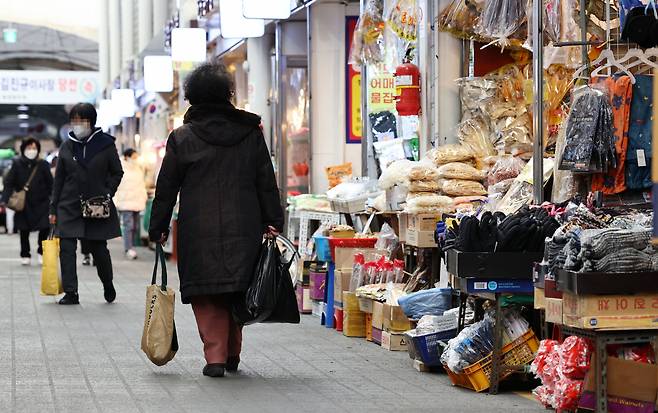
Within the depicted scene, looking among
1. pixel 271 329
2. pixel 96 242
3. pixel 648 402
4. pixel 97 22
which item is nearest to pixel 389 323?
pixel 271 329

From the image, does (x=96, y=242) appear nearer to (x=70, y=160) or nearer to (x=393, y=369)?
(x=70, y=160)

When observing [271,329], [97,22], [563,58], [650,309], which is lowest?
[271,329]

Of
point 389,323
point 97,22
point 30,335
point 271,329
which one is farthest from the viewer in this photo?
point 97,22

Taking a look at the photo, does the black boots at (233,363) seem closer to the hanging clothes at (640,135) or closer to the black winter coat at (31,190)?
the hanging clothes at (640,135)

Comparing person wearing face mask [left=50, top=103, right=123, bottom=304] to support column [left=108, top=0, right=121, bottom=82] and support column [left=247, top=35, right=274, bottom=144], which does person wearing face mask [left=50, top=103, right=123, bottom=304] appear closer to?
support column [left=247, top=35, right=274, bottom=144]

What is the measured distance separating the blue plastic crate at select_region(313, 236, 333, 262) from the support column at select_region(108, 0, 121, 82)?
3781 cm

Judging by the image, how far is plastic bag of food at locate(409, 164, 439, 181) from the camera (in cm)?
1082

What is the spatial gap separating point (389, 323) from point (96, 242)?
4616 millimetres

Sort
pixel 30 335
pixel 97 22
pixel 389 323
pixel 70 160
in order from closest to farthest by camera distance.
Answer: pixel 389 323 < pixel 30 335 < pixel 70 160 < pixel 97 22

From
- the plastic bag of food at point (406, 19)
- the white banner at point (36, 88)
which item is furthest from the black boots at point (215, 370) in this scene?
the white banner at point (36, 88)

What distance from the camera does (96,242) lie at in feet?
45.7

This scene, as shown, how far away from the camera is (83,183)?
1381 cm

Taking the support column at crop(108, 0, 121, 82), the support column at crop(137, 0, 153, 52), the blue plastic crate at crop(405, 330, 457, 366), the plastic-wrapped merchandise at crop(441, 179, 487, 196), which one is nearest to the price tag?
the blue plastic crate at crop(405, 330, 457, 366)

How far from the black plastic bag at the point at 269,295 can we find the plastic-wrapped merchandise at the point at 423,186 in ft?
7.58
